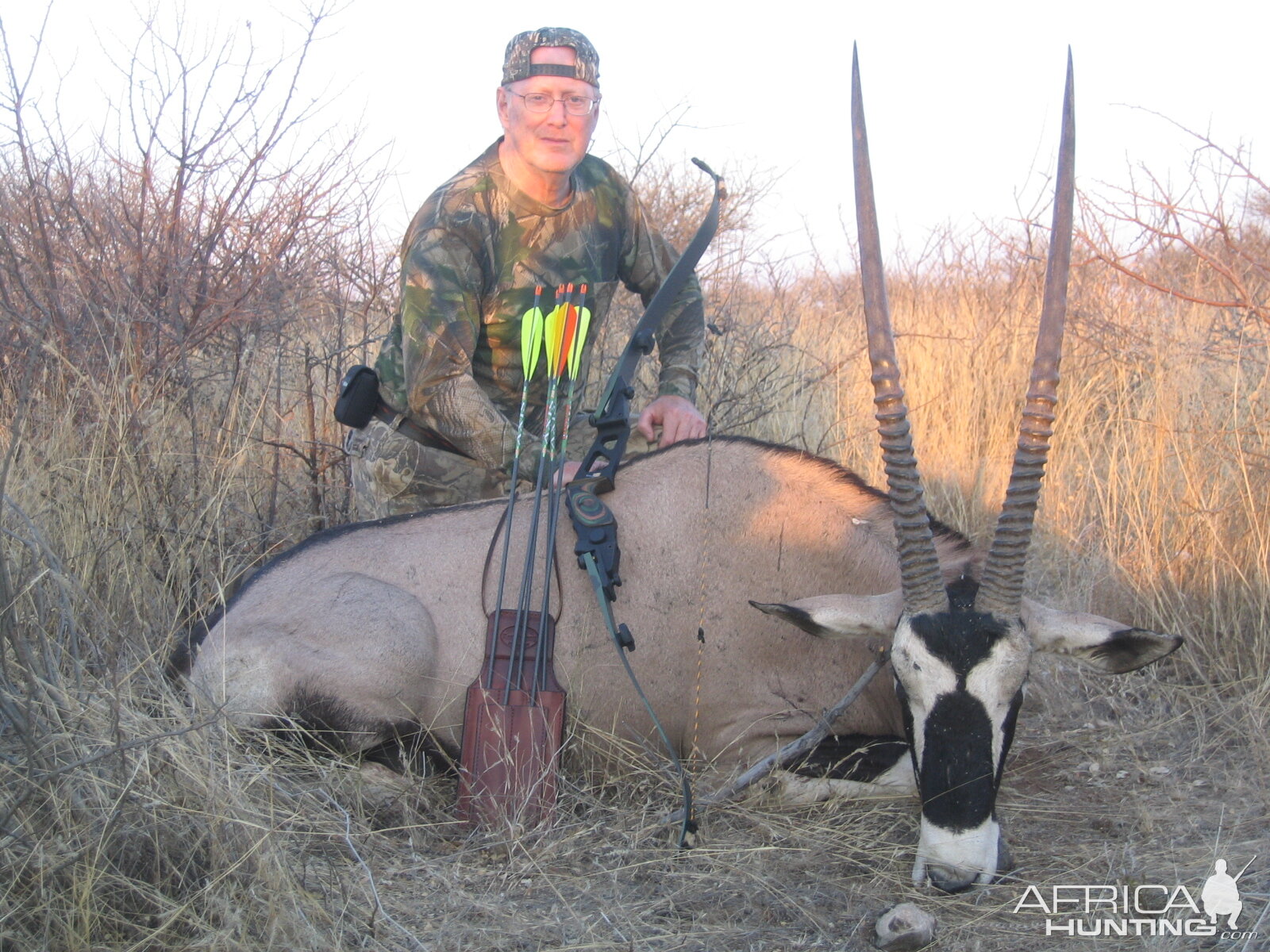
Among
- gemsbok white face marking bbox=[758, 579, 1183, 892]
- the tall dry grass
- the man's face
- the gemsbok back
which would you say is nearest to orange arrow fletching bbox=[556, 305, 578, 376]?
the gemsbok back

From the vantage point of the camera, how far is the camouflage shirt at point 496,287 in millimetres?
4438

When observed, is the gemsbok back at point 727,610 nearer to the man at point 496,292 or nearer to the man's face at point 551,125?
the man at point 496,292

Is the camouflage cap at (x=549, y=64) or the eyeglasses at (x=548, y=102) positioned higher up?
the camouflage cap at (x=549, y=64)

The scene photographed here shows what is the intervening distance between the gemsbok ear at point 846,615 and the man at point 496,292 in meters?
1.36

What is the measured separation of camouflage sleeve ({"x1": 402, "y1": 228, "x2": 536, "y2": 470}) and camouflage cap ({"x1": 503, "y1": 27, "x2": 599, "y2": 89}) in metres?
0.76

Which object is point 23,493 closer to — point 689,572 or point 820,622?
point 689,572

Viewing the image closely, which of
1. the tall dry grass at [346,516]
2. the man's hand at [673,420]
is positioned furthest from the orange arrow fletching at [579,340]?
the tall dry grass at [346,516]

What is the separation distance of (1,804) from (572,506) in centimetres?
182

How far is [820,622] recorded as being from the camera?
3359 millimetres

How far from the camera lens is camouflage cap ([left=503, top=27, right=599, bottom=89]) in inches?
187

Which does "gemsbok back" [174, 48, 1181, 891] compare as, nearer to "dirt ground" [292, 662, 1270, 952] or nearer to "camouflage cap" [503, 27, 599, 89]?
"dirt ground" [292, 662, 1270, 952]

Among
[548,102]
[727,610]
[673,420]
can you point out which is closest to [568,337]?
[673,420]

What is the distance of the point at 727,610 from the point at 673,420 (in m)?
1.04

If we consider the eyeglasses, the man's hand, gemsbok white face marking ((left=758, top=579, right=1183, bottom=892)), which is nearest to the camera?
gemsbok white face marking ((left=758, top=579, right=1183, bottom=892))
